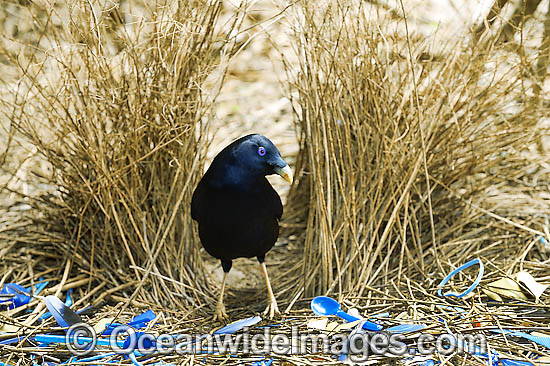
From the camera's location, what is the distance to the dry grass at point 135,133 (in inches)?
93.7

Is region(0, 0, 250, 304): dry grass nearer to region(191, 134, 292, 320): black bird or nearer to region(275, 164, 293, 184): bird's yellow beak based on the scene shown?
region(191, 134, 292, 320): black bird

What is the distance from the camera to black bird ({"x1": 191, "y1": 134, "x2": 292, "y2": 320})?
218cm

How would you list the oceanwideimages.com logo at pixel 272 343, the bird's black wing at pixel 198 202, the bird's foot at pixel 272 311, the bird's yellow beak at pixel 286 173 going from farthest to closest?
1. the bird's foot at pixel 272 311
2. the bird's black wing at pixel 198 202
3. the bird's yellow beak at pixel 286 173
4. the oceanwideimages.com logo at pixel 272 343

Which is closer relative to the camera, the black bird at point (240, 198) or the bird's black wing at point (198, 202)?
the black bird at point (240, 198)

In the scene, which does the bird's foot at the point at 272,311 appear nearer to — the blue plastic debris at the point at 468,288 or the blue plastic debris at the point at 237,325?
the blue plastic debris at the point at 237,325

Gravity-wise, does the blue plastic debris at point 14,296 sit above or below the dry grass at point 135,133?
below

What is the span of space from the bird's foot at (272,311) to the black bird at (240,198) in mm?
244

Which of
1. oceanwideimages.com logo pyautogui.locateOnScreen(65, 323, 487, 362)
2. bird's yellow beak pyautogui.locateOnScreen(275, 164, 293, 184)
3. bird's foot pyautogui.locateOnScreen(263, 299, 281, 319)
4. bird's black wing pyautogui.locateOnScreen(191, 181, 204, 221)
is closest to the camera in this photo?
oceanwideimages.com logo pyautogui.locateOnScreen(65, 323, 487, 362)

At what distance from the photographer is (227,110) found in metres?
4.79

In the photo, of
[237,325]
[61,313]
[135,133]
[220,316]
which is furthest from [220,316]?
[135,133]

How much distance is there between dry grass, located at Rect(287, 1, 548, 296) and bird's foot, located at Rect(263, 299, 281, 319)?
0.46 ft

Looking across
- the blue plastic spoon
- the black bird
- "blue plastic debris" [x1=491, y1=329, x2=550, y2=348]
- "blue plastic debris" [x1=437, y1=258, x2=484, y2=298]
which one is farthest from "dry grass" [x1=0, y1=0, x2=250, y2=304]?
"blue plastic debris" [x1=491, y1=329, x2=550, y2=348]

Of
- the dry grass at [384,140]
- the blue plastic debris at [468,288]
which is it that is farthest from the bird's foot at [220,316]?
the blue plastic debris at [468,288]

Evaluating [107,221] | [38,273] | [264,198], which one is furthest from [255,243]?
[38,273]
